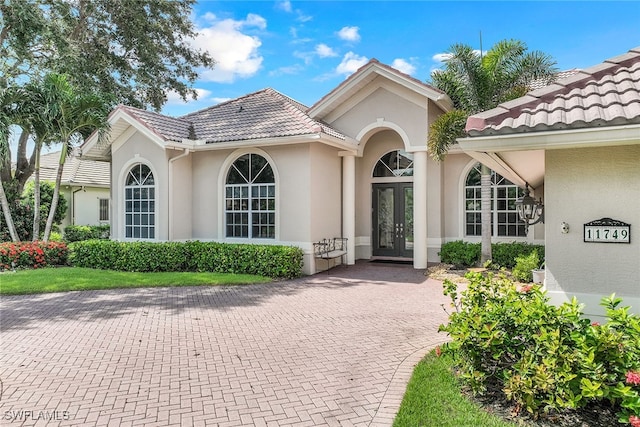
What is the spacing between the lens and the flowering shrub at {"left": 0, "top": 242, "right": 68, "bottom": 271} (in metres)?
14.9

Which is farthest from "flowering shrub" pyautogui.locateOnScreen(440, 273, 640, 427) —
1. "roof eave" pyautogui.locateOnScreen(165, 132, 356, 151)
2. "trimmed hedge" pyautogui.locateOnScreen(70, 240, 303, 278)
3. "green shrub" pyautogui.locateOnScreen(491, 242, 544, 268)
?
"green shrub" pyautogui.locateOnScreen(491, 242, 544, 268)

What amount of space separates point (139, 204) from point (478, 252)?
42.9ft

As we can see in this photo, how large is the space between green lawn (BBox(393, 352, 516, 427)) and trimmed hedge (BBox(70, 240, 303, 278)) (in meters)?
7.98

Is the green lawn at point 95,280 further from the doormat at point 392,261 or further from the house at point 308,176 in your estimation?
the doormat at point 392,261

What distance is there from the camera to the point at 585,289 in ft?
16.8

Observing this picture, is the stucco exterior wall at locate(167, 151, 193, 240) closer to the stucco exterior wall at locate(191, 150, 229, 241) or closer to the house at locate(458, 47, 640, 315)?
the stucco exterior wall at locate(191, 150, 229, 241)

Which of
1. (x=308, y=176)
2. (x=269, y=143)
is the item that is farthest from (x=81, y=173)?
(x=308, y=176)

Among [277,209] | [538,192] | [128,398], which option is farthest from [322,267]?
[128,398]

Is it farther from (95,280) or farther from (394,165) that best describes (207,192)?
(394,165)

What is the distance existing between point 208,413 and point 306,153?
404 inches

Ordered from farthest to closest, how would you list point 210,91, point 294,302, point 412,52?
1. point 210,91
2. point 412,52
3. point 294,302

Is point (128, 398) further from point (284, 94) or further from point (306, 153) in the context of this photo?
point (284, 94)

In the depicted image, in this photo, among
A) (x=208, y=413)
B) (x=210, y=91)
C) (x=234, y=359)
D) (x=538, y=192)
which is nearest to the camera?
(x=208, y=413)

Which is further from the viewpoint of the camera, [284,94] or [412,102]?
[284,94]
